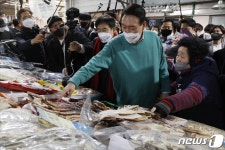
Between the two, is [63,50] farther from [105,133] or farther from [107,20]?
[105,133]

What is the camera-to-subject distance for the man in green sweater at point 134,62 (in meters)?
1.74

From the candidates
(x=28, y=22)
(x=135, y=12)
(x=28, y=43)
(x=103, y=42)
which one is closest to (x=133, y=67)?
(x=135, y=12)

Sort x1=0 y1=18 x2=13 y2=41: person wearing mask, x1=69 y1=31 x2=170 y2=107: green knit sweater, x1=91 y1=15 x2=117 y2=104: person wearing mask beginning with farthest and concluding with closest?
1. x1=0 y1=18 x2=13 y2=41: person wearing mask
2. x1=91 y1=15 x2=117 y2=104: person wearing mask
3. x1=69 y1=31 x2=170 y2=107: green knit sweater

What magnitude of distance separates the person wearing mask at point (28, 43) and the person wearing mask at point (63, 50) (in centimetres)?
14

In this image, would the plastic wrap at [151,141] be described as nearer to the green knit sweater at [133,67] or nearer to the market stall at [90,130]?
the market stall at [90,130]

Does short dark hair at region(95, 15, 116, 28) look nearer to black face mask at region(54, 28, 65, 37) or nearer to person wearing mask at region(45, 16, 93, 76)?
person wearing mask at region(45, 16, 93, 76)

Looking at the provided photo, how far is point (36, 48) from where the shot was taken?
9.33 feet

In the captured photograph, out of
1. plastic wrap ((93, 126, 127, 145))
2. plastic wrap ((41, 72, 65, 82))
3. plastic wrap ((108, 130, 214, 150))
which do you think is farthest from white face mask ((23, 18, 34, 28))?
plastic wrap ((108, 130, 214, 150))

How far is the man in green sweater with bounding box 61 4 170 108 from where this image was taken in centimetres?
174

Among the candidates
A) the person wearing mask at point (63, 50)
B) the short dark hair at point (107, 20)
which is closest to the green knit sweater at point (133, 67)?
the short dark hair at point (107, 20)

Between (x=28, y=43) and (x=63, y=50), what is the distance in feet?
1.97

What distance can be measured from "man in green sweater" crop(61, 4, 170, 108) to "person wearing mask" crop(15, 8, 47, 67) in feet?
4.57

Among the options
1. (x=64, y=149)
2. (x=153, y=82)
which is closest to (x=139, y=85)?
(x=153, y=82)

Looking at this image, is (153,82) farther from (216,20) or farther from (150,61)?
(216,20)
